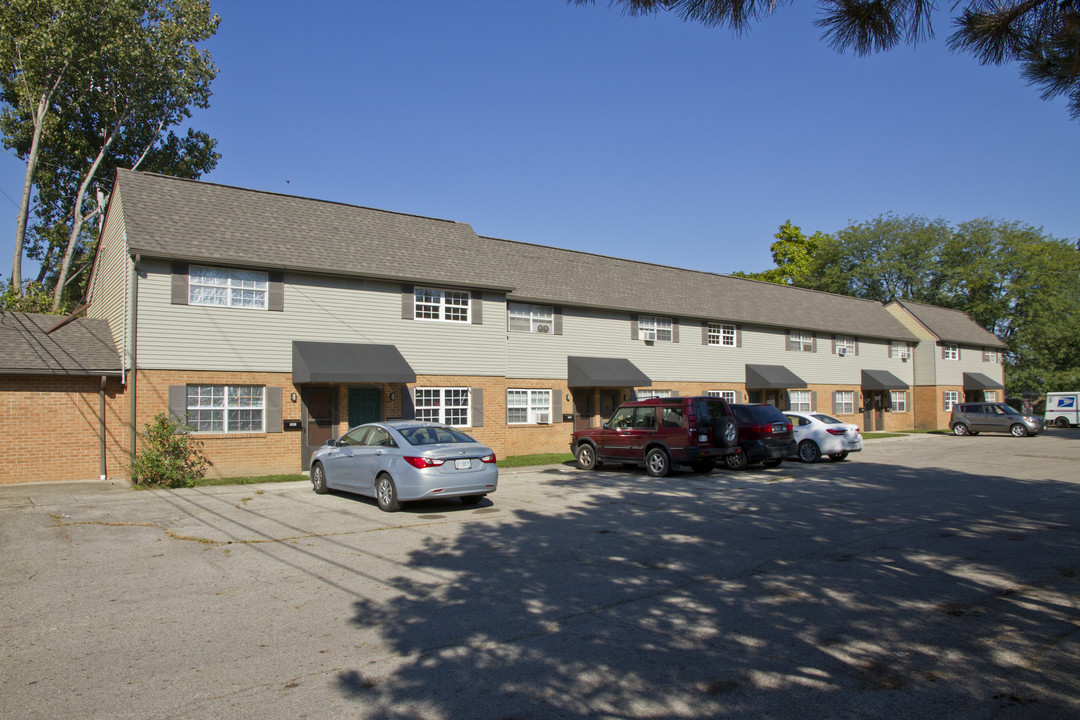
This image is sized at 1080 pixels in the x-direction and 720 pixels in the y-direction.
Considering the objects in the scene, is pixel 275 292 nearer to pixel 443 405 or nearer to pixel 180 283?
pixel 180 283

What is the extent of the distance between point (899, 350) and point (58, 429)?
134ft

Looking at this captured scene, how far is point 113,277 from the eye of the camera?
1791cm

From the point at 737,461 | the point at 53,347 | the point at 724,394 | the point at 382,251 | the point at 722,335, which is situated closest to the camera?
the point at 53,347

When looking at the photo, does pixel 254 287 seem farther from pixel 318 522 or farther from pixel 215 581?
pixel 215 581

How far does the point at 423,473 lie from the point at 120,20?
2892 centimetres

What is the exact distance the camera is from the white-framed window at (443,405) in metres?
19.7

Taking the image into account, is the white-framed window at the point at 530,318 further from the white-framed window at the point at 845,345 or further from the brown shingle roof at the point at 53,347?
the white-framed window at the point at 845,345

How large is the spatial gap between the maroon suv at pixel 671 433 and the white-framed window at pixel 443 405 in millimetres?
4787

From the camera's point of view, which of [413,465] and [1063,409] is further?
[1063,409]

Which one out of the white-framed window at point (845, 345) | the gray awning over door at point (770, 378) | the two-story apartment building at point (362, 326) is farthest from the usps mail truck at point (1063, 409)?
the two-story apartment building at point (362, 326)

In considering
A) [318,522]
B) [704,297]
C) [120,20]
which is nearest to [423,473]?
[318,522]

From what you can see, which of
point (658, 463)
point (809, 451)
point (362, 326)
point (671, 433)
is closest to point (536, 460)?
point (658, 463)

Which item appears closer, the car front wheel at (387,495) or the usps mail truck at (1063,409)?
the car front wheel at (387,495)

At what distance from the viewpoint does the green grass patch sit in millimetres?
20223
